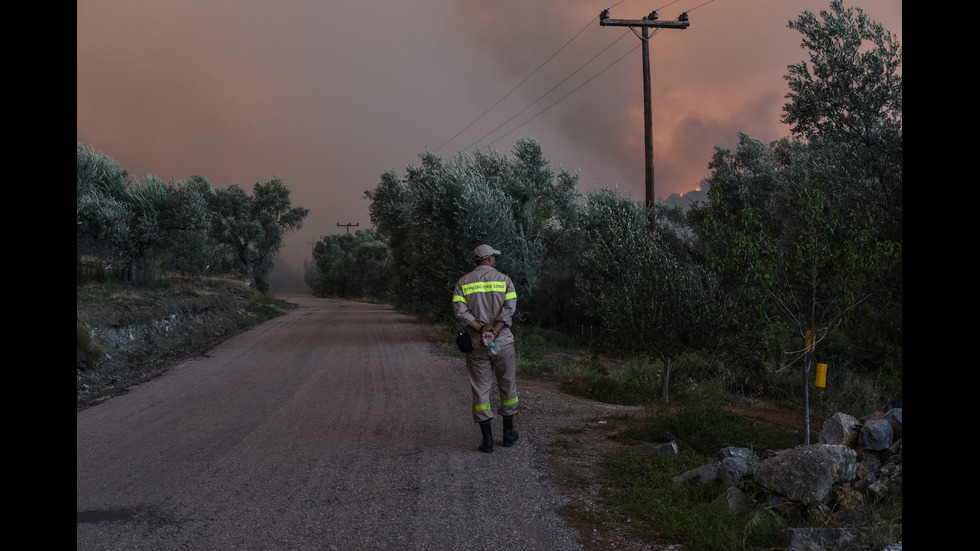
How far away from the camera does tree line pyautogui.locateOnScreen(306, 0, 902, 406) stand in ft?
23.4

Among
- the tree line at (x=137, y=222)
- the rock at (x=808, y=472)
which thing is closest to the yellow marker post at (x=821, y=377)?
the rock at (x=808, y=472)

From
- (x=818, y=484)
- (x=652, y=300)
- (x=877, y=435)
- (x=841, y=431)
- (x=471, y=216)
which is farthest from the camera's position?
(x=471, y=216)

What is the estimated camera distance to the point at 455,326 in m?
19.6

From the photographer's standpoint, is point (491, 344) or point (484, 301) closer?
point (491, 344)

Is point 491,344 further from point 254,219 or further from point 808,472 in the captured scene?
point 254,219

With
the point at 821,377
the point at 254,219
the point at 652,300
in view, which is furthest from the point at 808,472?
the point at 254,219

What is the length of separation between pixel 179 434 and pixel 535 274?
46.0 ft

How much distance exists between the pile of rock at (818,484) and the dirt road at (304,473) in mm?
1412

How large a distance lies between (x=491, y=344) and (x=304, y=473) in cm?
223

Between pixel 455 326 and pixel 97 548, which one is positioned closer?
pixel 97 548

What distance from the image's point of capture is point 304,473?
226 inches

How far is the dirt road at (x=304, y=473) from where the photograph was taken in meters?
4.35
